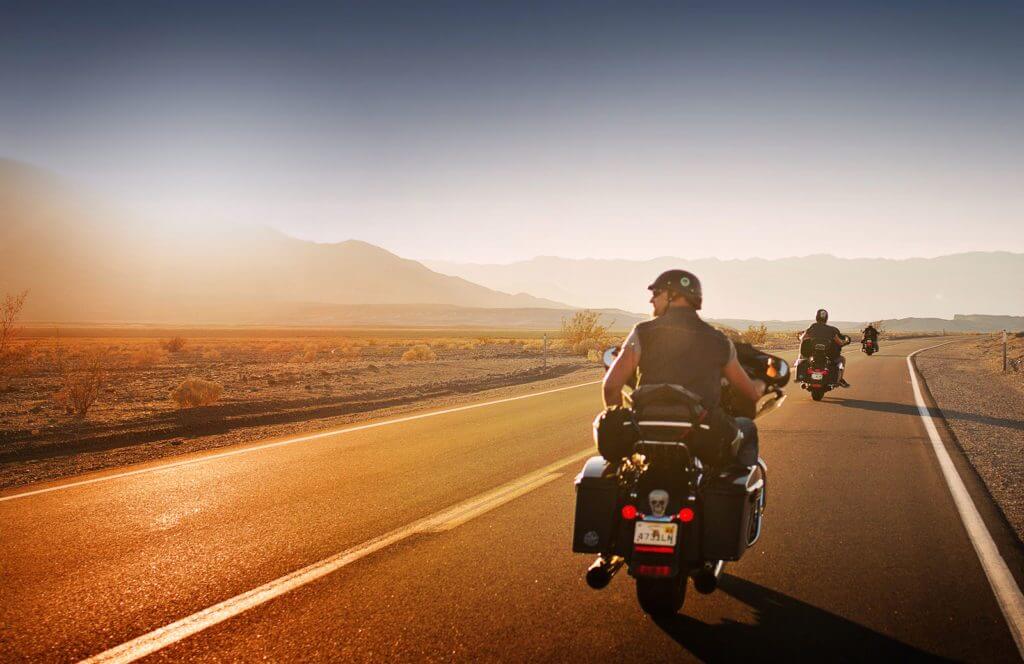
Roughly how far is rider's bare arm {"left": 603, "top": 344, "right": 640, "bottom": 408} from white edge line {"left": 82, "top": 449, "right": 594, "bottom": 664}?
213cm

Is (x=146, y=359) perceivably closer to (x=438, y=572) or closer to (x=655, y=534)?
(x=438, y=572)

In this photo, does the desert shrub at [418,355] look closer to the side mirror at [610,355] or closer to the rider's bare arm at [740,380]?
the side mirror at [610,355]

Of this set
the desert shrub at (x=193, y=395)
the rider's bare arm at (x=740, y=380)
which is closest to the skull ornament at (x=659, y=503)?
the rider's bare arm at (x=740, y=380)

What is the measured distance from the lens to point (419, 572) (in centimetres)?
466

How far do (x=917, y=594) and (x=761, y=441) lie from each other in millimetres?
5534

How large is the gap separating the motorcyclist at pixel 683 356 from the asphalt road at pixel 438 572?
4.00ft

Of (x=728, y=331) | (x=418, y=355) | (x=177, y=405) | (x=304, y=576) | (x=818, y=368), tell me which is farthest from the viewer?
(x=418, y=355)

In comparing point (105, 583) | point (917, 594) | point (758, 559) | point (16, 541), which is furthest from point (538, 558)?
point (16, 541)

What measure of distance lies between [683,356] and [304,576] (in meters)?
2.90

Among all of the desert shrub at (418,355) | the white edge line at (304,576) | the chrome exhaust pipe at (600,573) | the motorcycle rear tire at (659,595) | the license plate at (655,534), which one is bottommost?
the desert shrub at (418,355)

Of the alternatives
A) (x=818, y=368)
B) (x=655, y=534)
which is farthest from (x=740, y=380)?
(x=818, y=368)

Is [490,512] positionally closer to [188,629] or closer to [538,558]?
[538,558]

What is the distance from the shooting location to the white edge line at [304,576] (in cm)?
363

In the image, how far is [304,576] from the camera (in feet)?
15.0
